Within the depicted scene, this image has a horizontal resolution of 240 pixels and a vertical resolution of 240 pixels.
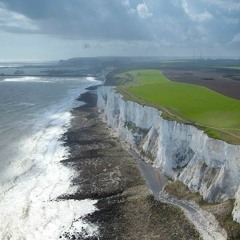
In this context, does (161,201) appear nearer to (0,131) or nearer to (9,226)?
(9,226)

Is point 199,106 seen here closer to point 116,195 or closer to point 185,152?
point 185,152

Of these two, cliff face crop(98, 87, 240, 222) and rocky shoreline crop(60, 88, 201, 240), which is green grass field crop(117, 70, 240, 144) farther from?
rocky shoreline crop(60, 88, 201, 240)

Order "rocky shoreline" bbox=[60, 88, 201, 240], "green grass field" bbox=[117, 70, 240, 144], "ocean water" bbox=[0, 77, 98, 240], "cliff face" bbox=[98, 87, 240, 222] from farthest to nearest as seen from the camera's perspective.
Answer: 1. "green grass field" bbox=[117, 70, 240, 144]
2. "cliff face" bbox=[98, 87, 240, 222]
3. "ocean water" bbox=[0, 77, 98, 240]
4. "rocky shoreline" bbox=[60, 88, 201, 240]

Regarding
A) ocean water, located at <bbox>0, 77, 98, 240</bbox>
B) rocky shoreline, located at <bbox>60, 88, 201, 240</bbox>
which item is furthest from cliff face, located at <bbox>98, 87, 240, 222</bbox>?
ocean water, located at <bbox>0, 77, 98, 240</bbox>

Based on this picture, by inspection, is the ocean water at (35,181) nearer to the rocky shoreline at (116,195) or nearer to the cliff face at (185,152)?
the rocky shoreline at (116,195)

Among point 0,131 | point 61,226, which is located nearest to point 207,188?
point 61,226

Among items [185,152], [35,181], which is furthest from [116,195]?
[35,181]
